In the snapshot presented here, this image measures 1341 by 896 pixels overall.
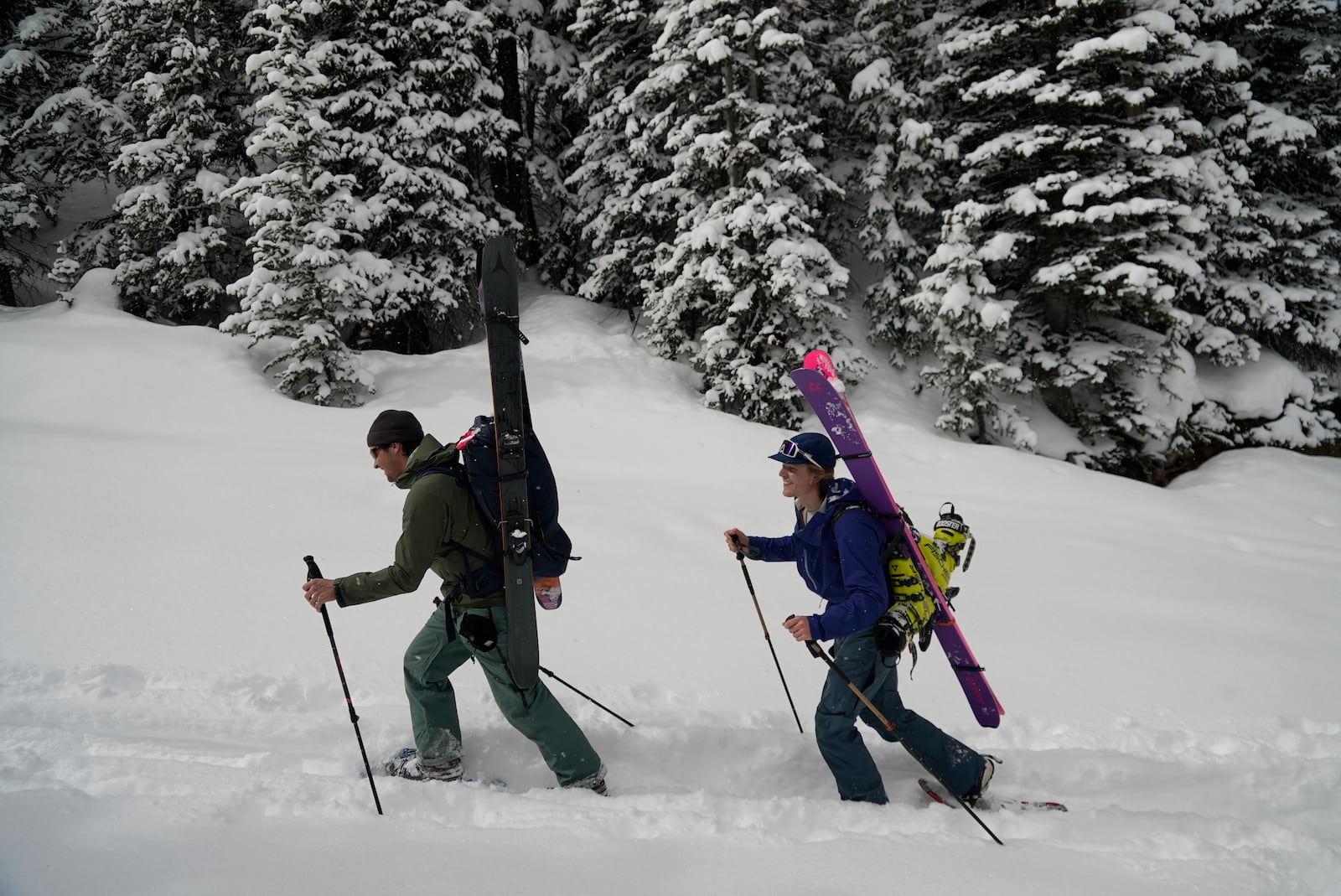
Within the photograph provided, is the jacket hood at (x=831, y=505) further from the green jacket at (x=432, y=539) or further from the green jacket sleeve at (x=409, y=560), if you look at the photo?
the green jacket sleeve at (x=409, y=560)

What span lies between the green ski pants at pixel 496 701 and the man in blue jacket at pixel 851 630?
1292mm

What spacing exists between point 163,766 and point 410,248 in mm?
12073

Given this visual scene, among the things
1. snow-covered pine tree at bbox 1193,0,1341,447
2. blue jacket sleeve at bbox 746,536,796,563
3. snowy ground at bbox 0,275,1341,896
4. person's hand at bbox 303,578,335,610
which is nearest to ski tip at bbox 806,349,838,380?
blue jacket sleeve at bbox 746,536,796,563

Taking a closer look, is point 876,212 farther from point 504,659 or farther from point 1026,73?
point 504,659

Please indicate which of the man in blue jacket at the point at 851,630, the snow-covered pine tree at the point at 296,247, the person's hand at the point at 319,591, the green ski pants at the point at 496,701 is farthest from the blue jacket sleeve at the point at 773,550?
the snow-covered pine tree at the point at 296,247

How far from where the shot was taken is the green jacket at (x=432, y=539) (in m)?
3.26

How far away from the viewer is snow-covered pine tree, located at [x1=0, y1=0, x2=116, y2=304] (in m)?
14.4

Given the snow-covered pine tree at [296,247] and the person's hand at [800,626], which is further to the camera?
the snow-covered pine tree at [296,247]

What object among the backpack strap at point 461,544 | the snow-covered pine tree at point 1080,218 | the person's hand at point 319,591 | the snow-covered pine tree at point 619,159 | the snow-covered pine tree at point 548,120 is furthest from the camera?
the snow-covered pine tree at point 548,120

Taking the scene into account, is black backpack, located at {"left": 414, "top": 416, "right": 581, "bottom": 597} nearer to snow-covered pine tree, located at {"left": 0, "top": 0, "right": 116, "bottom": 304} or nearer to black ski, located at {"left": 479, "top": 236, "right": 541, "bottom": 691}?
black ski, located at {"left": 479, "top": 236, "right": 541, "bottom": 691}

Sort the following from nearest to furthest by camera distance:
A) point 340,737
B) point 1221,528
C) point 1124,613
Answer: point 340,737 < point 1124,613 < point 1221,528

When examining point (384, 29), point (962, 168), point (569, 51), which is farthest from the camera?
point (569, 51)

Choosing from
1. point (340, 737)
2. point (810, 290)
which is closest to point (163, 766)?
point (340, 737)

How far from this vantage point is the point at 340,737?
162 inches
